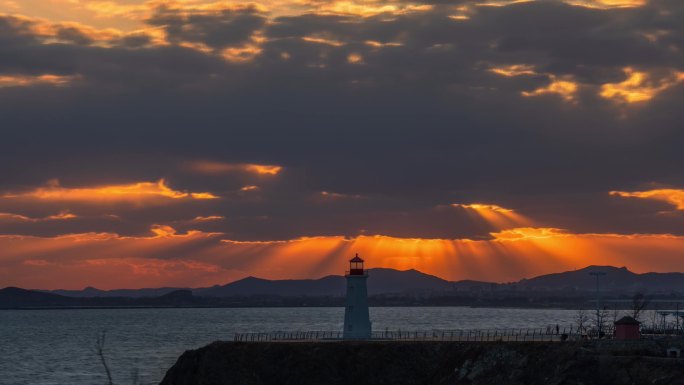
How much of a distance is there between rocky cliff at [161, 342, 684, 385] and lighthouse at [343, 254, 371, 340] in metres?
13.8

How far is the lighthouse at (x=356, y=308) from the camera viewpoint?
12206 cm

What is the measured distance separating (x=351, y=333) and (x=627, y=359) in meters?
41.4

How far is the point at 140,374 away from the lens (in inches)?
6693

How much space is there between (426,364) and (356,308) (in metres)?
21.8

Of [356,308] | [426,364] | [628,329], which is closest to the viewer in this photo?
[628,329]

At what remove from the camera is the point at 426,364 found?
102 metres

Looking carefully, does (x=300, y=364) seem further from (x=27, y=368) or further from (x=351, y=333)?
(x=27, y=368)

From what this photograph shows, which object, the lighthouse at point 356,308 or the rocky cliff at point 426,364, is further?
the lighthouse at point 356,308

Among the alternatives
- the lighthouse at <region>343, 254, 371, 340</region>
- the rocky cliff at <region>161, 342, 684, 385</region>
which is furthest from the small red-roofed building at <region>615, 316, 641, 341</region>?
the lighthouse at <region>343, 254, 371, 340</region>

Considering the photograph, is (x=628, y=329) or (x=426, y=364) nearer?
(x=628, y=329)

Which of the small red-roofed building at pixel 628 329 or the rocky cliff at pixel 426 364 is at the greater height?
the small red-roofed building at pixel 628 329

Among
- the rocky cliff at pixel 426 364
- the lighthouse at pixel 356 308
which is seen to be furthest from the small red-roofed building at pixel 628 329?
the lighthouse at pixel 356 308

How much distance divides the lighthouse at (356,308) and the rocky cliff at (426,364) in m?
13.8

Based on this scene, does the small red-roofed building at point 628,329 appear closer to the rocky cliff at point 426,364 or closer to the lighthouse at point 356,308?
the rocky cliff at point 426,364
